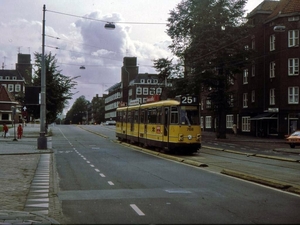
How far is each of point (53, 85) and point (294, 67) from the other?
27626 mm

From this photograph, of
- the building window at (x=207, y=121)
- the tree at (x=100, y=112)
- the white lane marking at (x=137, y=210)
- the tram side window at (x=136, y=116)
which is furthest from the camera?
the tree at (x=100, y=112)

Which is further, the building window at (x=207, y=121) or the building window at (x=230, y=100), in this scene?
the building window at (x=207, y=121)

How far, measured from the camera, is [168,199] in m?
10.9

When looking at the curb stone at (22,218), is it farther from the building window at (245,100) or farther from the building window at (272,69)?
the building window at (245,100)

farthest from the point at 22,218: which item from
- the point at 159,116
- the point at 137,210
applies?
the point at 159,116

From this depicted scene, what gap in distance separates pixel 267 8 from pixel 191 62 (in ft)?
55.8

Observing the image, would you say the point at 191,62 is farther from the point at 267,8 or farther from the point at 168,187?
the point at 168,187

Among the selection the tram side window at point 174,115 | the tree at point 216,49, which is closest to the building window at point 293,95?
the tree at point 216,49

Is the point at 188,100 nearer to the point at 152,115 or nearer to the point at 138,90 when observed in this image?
the point at 152,115

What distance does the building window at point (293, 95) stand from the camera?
52000 mm

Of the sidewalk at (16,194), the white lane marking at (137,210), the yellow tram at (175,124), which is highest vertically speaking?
the yellow tram at (175,124)

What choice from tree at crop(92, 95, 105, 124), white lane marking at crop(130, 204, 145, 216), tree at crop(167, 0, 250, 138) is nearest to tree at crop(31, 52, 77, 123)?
tree at crop(167, 0, 250, 138)

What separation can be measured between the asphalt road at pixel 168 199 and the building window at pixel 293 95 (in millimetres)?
37889

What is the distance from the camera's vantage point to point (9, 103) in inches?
3996
